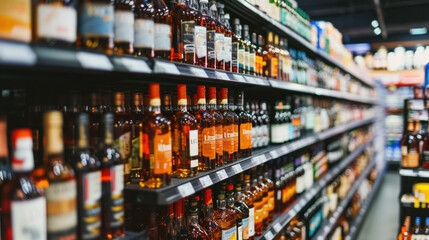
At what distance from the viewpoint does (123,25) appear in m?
1.18

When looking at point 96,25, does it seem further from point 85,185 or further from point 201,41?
point 201,41

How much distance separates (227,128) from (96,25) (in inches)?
40.9

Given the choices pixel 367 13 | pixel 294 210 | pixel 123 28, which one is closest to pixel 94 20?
pixel 123 28

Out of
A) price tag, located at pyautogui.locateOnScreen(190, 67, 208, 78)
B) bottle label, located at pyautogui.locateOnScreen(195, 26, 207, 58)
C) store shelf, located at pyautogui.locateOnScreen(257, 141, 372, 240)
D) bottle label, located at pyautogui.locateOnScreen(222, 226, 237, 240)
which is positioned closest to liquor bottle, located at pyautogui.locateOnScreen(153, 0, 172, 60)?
price tag, located at pyautogui.locateOnScreen(190, 67, 208, 78)

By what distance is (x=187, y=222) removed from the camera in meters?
1.78

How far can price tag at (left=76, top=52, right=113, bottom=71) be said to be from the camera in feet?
3.14

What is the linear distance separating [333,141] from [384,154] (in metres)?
5.87

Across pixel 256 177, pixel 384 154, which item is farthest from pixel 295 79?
pixel 384 154

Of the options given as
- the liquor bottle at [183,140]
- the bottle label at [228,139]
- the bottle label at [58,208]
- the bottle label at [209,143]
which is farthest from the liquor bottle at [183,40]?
the bottle label at [58,208]

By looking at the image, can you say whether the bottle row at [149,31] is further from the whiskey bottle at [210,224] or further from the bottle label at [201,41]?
the whiskey bottle at [210,224]

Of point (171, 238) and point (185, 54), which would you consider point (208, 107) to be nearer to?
point (185, 54)

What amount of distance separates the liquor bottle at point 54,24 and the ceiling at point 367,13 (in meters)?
7.14

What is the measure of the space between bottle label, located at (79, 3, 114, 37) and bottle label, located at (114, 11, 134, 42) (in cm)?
9

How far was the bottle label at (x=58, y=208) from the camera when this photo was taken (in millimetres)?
983
